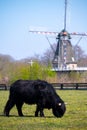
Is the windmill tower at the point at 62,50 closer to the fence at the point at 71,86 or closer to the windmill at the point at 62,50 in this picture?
the windmill at the point at 62,50

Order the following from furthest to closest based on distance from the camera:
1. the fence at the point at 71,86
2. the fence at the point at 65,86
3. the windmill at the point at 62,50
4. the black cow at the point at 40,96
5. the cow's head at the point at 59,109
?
the windmill at the point at 62,50, the fence at the point at 71,86, the fence at the point at 65,86, the black cow at the point at 40,96, the cow's head at the point at 59,109

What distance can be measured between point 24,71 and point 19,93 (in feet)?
237

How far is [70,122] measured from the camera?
17.6 metres

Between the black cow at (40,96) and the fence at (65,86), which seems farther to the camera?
the fence at (65,86)

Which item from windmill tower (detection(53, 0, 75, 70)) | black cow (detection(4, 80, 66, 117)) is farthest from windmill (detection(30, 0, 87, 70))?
black cow (detection(4, 80, 66, 117))

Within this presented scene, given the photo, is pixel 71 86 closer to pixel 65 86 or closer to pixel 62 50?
pixel 65 86

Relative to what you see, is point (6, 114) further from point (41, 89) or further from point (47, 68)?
point (47, 68)

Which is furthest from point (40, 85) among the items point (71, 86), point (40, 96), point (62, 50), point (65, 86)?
point (62, 50)

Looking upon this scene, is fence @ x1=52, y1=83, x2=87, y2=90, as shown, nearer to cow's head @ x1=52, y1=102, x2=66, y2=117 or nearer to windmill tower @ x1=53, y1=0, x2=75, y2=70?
windmill tower @ x1=53, y1=0, x2=75, y2=70

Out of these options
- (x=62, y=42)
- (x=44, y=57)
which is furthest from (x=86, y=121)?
(x=44, y=57)

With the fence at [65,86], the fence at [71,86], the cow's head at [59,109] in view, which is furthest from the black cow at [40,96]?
the fence at [71,86]

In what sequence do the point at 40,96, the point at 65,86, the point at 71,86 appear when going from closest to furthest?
the point at 40,96 < the point at 71,86 < the point at 65,86

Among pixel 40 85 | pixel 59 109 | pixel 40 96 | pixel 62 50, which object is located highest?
pixel 62 50

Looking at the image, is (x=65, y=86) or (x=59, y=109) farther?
(x=65, y=86)
